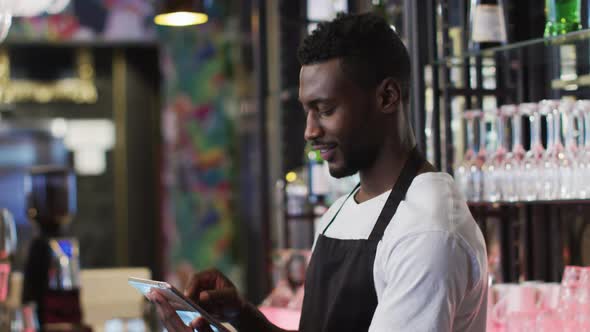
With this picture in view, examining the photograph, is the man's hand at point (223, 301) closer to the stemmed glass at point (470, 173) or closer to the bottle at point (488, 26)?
the stemmed glass at point (470, 173)

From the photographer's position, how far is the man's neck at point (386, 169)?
1.67 m

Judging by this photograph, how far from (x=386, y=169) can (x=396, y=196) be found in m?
0.07

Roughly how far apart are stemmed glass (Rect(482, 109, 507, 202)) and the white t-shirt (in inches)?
48.3

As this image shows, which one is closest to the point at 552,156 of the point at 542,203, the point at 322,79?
the point at 542,203

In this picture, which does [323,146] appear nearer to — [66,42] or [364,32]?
[364,32]

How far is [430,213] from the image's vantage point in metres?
1.50

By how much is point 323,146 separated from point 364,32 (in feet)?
0.69

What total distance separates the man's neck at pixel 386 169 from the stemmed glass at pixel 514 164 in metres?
1.14

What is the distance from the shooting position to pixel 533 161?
8.83 ft

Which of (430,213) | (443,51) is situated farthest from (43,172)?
(430,213)

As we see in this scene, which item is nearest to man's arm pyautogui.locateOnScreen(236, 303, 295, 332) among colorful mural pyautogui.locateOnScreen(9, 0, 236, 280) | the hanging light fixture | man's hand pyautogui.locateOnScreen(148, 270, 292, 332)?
man's hand pyautogui.locateOnScreen(148, 270, 292, 332)

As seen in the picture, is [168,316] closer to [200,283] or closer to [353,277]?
[200,283]

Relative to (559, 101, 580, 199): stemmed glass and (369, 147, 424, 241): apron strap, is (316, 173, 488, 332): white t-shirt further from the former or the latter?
(559, 101, 580, 199): stemmed glass

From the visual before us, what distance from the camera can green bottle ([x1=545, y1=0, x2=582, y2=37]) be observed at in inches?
105
